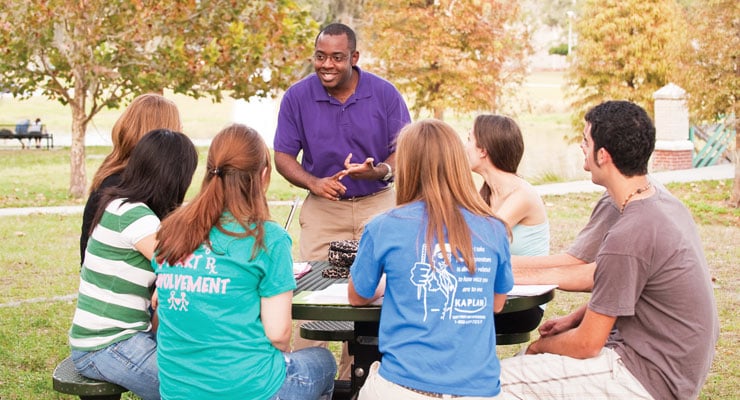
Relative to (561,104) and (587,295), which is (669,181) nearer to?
(587,295)

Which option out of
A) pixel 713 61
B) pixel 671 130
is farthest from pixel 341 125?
pixel 671 130

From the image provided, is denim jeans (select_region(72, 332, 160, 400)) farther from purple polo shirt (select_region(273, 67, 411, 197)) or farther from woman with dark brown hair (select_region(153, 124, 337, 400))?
purple polo shirt (select_region(273, 67, 411, 197))

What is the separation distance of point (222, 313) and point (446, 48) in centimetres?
1816

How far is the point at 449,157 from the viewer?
3422 millimetres

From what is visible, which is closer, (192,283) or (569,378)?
(192,283)

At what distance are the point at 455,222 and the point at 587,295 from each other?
541cm

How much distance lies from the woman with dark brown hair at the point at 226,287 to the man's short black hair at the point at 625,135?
122 cm

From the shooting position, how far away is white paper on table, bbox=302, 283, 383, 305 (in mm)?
3711

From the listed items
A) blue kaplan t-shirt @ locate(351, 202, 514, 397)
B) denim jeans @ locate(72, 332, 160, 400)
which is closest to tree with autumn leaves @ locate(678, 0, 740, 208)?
blue kaplan t-shirt @ locate(351, 202, 514, 397)

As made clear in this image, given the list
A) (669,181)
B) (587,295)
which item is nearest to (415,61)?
(669,181)

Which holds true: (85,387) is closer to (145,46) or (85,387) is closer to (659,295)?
(659,295)

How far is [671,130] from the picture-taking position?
19906mm

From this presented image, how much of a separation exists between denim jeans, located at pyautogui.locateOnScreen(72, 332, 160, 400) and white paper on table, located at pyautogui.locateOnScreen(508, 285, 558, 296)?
4.82ft

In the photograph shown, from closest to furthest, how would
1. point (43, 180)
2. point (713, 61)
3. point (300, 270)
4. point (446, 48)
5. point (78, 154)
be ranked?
point (300, 270) < point (713, 61) < point (78, 154) < point (43, 180) < point (446, 48)
